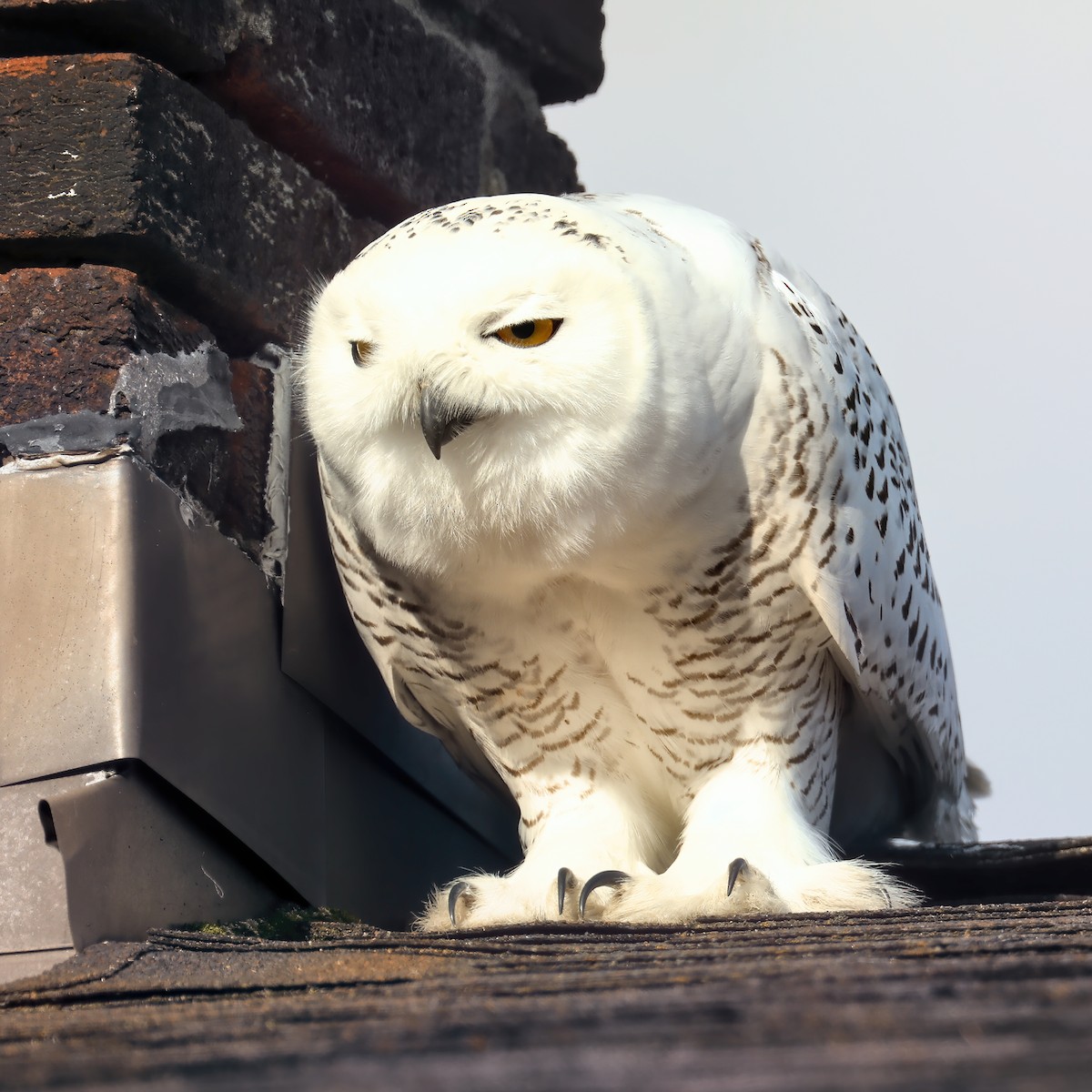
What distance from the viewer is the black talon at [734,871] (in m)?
1.91

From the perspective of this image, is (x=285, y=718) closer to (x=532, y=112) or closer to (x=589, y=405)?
(x=589, y=405)

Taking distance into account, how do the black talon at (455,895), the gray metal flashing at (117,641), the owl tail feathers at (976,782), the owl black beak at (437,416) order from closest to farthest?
1. the owl black beak at (437,416)
2. the gray metal flashing at (117,641)
3. the black talon at (455,895)
4. the owl tail feathers at (976,782)

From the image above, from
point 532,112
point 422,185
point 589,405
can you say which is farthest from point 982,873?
point 532,112

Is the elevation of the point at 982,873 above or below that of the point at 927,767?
below

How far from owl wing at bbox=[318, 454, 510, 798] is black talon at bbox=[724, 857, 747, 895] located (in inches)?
22.8

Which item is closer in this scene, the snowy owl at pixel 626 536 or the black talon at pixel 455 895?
the snowy owl at pixel 626 536

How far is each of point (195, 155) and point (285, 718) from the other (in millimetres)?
933

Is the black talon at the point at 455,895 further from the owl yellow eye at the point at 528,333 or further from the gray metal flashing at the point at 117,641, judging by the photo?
the owl yellow eye at the point at 528,333

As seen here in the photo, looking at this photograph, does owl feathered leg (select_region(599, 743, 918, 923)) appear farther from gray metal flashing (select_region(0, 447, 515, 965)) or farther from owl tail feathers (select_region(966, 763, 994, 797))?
owl tail feathers (select_region(966, 763, 994, 797))

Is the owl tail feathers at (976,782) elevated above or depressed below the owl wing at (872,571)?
below

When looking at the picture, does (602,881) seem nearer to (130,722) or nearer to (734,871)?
(734,871)

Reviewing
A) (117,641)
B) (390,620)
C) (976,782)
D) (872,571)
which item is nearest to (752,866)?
(872,571)

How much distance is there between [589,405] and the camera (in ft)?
5.90

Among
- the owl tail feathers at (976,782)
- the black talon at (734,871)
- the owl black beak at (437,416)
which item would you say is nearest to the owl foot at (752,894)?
the black talon at (734,871)
